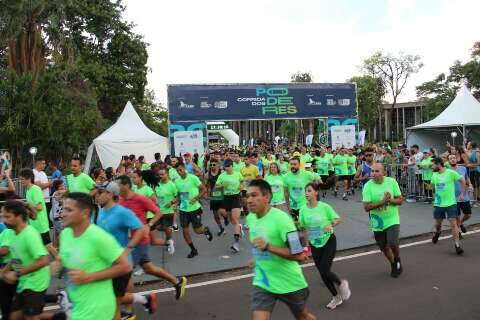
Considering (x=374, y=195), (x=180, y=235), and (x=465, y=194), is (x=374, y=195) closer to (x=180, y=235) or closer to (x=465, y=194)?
(x=465, y=194)

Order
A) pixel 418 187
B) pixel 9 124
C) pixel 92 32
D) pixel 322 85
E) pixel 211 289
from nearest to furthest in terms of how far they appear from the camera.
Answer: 1. pixel 211 289
2. pixel 418 187
3. pixel 9 124
4. pixel 322 85
5. pixel 92 32

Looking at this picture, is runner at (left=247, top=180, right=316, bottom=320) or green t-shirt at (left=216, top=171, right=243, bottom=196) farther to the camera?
green t-shirt at (left=216, top=171, right=243, bottom=196)

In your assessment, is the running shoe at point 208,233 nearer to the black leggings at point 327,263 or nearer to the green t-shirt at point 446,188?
the black leggings at point 327,263

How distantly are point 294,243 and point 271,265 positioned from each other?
1.08 feet

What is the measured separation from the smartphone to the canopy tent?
18143 mm

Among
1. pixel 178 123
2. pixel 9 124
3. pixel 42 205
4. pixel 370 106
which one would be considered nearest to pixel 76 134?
pixel 9 124

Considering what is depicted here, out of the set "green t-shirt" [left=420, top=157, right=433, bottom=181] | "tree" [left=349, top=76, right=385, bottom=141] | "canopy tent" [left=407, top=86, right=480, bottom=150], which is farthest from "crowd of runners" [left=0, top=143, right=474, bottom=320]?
"tree" [left=349, top=76, right=385, bottom=141]

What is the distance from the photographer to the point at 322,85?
22.0 metres

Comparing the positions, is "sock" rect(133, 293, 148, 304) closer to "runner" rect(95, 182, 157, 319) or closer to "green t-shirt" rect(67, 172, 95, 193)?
"runner" rect(95, 182, 157, 319)

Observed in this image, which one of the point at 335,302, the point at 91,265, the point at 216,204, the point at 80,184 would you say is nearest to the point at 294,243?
the point at 91,265

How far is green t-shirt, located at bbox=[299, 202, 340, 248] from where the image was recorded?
5.88 meters

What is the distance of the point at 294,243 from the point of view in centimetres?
384

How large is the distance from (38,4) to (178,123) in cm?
714

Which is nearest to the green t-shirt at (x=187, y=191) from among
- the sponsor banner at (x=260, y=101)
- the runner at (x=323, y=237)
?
the runner at (x=323, y=237)
